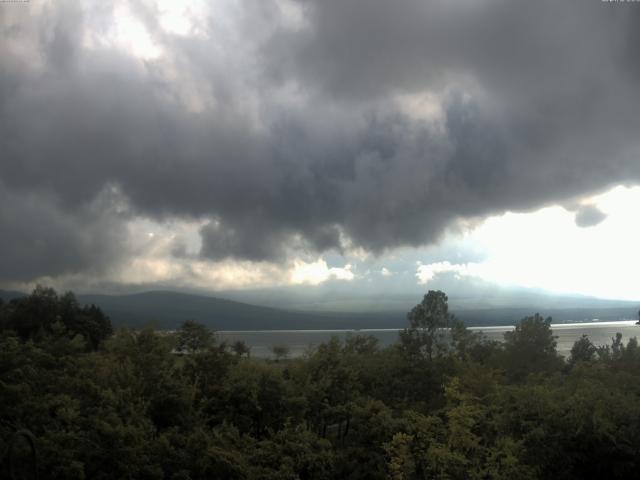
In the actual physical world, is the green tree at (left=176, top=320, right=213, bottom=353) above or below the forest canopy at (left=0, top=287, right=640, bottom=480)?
above

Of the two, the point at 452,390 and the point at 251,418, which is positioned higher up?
the point at 452,390

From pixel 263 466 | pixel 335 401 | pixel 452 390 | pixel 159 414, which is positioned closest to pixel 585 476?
pixel 452 390

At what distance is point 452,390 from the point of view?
56.7 feet

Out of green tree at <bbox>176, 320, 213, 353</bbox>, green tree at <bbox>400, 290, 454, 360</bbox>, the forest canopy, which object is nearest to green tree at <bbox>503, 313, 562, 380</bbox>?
green tree at <bbox>400, 290, 454, 360</bbox>

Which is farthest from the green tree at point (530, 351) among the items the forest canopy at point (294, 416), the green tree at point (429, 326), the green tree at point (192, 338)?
the green tree at point (192, 338)

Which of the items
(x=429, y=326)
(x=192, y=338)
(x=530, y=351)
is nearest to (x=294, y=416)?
(x=192, y=338)

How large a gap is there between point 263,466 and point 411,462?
4167 millimetres

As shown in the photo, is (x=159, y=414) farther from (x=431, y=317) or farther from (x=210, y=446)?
(x=431, y=317)

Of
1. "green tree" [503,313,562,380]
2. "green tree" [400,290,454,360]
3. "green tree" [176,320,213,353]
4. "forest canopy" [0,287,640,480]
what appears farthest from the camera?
"green tree" [503,313,562,380]

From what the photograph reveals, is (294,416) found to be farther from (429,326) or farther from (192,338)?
(429,326)

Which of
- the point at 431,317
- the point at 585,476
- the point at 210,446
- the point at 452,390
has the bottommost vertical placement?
the point at 585,476

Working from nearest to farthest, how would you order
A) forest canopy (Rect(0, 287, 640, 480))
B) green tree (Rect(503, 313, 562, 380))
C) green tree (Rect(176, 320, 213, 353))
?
forest canopy (Rect(0, 287, 640, 480)) < green tree (Rect(176, 320, 213, 353)) < green tree (Rect(503, 313, 562, 380))

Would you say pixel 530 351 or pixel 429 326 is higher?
pixel 429 326

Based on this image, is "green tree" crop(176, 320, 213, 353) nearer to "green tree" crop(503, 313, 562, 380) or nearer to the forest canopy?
the forest canopy
